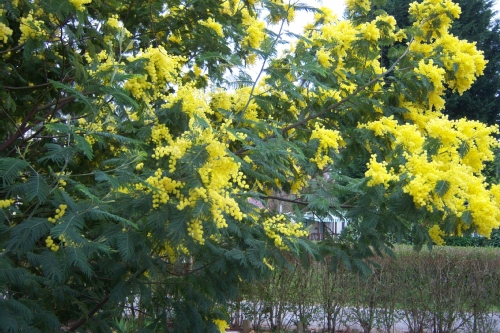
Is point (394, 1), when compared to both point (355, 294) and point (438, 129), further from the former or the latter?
point (438, 129)

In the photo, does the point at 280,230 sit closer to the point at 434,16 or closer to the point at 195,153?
the point at 195,153

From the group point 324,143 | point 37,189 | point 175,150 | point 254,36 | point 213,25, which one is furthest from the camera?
point 254,36

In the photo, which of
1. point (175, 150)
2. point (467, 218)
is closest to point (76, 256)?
point (175, 150)

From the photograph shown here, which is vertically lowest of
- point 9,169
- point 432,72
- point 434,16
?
point 9,169

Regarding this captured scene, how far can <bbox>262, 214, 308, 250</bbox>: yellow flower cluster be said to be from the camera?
3951 millimetres

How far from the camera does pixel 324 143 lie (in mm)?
4617

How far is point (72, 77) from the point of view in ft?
14.4

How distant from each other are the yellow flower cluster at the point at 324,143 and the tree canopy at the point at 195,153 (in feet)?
0.05

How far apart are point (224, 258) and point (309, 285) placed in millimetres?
5158

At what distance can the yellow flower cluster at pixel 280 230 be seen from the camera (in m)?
3.95

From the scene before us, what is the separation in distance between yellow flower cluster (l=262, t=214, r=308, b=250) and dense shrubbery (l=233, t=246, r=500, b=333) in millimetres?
4570

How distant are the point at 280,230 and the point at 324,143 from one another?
1.06 meters

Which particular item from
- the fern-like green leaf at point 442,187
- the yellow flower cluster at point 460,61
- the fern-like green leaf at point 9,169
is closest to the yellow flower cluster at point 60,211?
the fern-like green leaf at point 9,169

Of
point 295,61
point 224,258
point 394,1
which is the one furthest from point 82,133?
point 394,1
